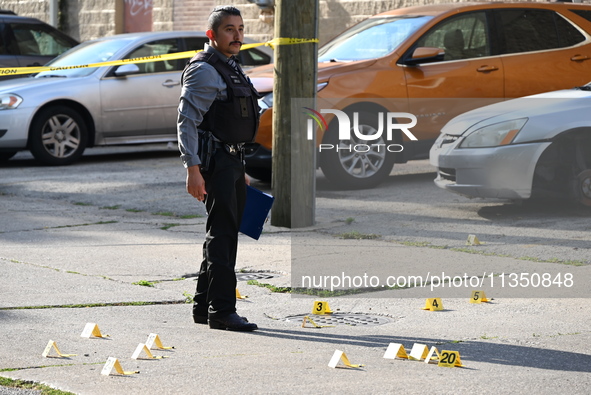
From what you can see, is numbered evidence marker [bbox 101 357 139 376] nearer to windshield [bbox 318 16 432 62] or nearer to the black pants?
the black pants

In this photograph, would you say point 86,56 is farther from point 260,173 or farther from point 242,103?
point 242,103

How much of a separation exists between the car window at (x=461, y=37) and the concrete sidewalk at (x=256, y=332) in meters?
3.88

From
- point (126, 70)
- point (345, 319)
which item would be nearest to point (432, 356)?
point (345, 319)

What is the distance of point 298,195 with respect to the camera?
8.73m

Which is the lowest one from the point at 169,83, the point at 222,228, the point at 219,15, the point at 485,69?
the point at 222,228

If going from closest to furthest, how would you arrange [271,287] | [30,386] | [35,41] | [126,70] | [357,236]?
[30,386] < [271,287] < [357,236] < [126,70] < [35,41]

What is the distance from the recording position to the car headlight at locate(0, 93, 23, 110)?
1280 cm

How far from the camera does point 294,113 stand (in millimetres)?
8656

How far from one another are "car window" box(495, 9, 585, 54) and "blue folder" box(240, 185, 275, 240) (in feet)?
20.6

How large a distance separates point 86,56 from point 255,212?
8.66 meters

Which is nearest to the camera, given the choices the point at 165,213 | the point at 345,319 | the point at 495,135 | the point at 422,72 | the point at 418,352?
the point at 418,352

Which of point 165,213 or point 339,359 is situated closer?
point 339,359

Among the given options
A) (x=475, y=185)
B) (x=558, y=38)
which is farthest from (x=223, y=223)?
(x=558, y=38)

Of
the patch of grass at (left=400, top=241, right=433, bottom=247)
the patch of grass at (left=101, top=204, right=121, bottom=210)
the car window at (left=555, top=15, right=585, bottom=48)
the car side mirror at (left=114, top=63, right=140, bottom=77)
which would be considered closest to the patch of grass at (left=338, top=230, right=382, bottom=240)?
the patch of grass at (left=400, top=241, right=433, bottom=247)
